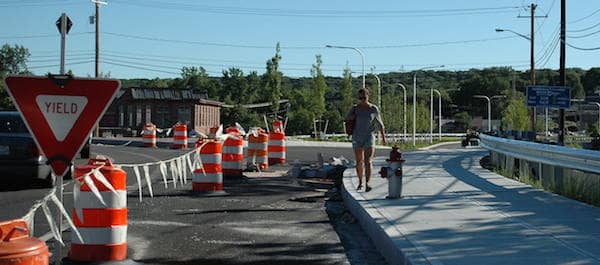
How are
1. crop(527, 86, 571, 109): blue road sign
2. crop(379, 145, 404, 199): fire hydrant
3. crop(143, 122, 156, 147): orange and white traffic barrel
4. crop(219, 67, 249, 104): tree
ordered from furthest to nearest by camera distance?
crop(219, 67, 249, 104): tree, crop(143, 122, 156, 147): orange and white traffic barrel, crop(527, 86, 571, 109): blue road sign, crop(379, 145, 404, 199): fire hydrant

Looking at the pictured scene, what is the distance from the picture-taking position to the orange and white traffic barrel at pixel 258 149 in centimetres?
1914

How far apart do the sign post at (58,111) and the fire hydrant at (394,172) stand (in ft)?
18.3

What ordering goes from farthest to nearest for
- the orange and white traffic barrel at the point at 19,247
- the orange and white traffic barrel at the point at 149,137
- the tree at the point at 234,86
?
the tree at the point at 234,86 → the orange and white traffic barrel at the point at 149,137 → the orange and white traffic barrel at the point at 19,247

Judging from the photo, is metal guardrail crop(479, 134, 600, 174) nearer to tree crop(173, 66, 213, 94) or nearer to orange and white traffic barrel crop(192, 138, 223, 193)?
orange and white traffic barrel crop(192, 138, 223, 193)

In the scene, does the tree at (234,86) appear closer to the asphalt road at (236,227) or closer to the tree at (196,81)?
the tree at (196,81)

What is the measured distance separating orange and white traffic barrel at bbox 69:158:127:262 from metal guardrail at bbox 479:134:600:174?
643 cm

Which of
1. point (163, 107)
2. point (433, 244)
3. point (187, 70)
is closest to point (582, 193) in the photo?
point (433, 244)

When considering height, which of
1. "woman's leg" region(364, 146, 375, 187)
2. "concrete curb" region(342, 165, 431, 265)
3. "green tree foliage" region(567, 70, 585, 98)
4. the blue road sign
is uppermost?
"green tree foliage" region(567, 70, 585, 98)

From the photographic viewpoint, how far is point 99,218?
714 cm

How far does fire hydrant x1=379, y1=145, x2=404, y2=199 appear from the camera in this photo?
35.0 feet

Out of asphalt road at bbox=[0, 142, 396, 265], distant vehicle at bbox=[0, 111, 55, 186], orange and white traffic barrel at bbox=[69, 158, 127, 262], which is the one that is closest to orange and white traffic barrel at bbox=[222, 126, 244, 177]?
asphalt road at bbox=[0, 142, 396, 265]

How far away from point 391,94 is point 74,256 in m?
52.9

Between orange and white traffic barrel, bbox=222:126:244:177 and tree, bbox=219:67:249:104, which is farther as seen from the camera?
tree, bbox=219:67:249:104

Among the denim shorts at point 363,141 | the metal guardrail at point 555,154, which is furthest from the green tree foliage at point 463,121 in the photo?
the denim shorts at point 363,141
